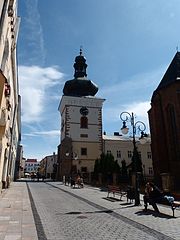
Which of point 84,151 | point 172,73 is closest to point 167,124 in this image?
point 172,73

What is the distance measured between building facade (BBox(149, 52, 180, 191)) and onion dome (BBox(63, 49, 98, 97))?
2760 cm

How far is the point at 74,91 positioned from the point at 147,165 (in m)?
26.3

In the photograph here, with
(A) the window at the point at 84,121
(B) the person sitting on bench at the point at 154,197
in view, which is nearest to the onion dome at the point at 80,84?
(A) the window at the point at 84,121

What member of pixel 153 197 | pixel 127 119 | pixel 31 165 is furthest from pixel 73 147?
pixel 31 165

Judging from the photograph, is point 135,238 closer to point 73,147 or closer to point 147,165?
point 73,147

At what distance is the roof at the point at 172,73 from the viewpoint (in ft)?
96.3

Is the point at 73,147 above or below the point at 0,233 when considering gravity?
above

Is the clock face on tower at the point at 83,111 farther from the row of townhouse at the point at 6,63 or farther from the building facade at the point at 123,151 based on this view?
the row of townhouse at the point at 6,63

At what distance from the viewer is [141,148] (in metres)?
63.2

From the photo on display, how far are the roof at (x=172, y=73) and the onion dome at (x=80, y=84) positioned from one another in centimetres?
2773

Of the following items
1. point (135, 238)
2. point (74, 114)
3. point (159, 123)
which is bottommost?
point (135, 238)

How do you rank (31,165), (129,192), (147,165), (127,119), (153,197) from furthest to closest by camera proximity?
1. (31,165)
2. (147,165)
3. (127,119)
4. (129,192)
5. (153,197)

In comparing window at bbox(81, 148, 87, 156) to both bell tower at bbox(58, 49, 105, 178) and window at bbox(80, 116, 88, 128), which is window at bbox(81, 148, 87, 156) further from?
window at bbox(80, 116, 88, 128)

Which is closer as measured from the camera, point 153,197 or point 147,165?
point 153,197
